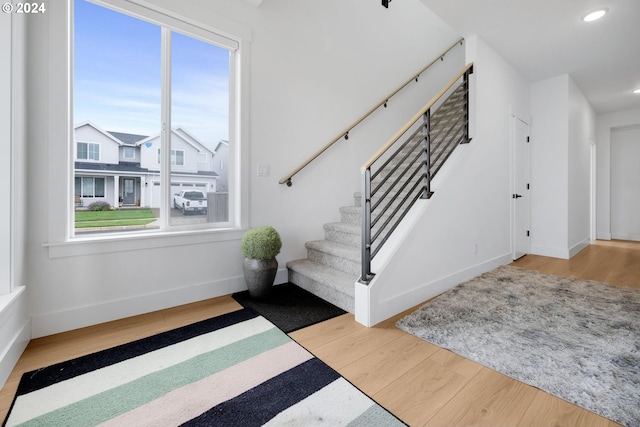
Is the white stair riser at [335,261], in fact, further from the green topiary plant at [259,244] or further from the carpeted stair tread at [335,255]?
the green topiary plant at [259,244]

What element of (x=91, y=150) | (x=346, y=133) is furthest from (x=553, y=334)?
(x=91, y=150)

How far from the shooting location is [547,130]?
4.28m

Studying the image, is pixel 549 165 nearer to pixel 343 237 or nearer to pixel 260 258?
pixel 343 237

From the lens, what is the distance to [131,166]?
227cm

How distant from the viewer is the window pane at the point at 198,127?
246 cm

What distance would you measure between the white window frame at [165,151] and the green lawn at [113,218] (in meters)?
0.08

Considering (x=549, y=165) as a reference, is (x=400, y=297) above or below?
below

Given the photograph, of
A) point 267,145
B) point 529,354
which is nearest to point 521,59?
point 267,145

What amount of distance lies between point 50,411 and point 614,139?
367 inches

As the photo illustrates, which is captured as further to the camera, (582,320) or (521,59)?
(521,59)

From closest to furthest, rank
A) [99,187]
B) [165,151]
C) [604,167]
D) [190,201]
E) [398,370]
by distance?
[398,370], [99,187], [165,151], [190,201], [604,167]

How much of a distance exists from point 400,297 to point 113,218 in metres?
2.34

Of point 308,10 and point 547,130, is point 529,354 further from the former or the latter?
point 547,130

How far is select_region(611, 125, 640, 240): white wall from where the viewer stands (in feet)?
19.2
